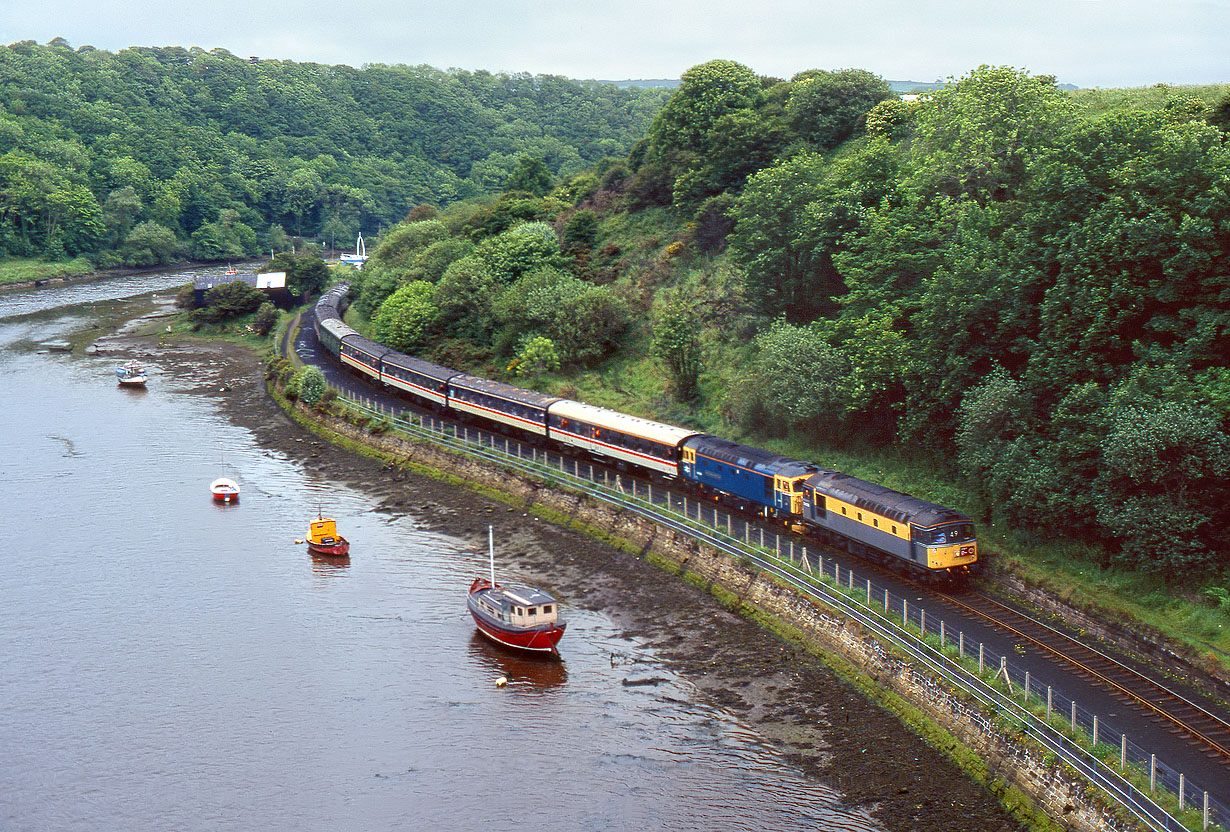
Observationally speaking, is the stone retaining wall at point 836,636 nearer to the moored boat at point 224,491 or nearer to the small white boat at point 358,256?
the moored boat at point 224,491

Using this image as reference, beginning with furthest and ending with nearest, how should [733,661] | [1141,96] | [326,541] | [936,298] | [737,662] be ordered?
[1141,96] < [326,541] < [936,298] < [733,661] < [737,662]

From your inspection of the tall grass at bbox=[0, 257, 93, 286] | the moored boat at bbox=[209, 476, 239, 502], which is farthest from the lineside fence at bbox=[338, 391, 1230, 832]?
the tall grass at bbox=[0, 257, 93, 286]

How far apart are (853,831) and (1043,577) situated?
13.8 meters

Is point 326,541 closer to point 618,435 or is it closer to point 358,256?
point 618,435

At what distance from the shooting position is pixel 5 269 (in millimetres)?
145875

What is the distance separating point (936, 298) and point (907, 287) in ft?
19.7

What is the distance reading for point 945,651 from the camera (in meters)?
35.0

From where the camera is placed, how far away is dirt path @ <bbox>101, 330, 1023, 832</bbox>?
31047mm

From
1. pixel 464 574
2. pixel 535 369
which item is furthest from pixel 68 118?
pixel 464 574

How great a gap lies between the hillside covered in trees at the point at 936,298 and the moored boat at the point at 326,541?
21.0 meters

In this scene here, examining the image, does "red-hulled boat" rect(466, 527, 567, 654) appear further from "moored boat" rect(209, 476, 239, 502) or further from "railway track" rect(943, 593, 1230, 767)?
"moored boat" rect(209, 476, 239, 502)

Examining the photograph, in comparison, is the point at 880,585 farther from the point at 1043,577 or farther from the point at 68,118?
the point at 68,118

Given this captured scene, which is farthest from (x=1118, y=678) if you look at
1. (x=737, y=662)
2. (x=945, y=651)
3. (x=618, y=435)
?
(x=618, y=435)

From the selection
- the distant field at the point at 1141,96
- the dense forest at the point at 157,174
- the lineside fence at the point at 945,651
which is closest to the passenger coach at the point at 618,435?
the lineside fence at the point at 945,651
